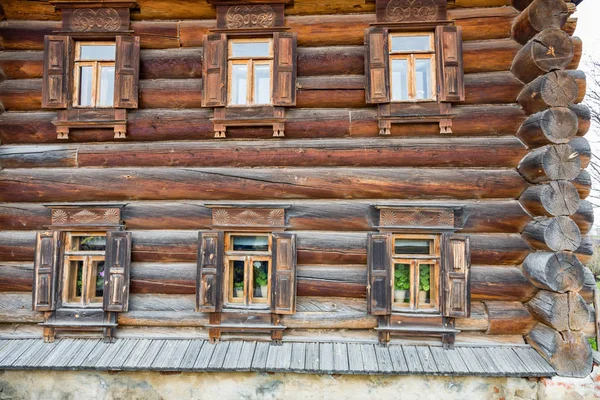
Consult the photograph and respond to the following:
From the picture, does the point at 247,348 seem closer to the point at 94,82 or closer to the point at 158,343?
the point at 158,343

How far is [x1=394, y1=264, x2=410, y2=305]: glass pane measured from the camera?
505 cm

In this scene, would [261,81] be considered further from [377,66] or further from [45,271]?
[45,271]

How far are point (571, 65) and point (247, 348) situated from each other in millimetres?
5972

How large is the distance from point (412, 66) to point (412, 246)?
257 cm

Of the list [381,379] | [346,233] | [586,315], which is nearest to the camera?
[586,315]

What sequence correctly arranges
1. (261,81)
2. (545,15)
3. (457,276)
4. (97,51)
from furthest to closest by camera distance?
(97,51), (261,81), (457,276), (545,15)

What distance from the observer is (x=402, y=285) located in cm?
505

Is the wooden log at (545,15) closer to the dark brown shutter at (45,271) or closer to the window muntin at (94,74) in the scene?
the window muntin at (94,74)

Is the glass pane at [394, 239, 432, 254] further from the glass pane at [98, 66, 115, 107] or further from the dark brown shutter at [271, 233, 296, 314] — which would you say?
the glass pane at [98, 66, 115, 107]

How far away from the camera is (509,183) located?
5.04 metres

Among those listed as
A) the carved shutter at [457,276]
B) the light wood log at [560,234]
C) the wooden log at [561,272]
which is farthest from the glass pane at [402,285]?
the light wood log at [560,234]

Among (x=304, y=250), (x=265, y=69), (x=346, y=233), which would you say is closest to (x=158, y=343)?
(x=304, y=250)

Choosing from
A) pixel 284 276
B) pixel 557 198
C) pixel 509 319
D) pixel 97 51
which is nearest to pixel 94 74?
pixel 97 51

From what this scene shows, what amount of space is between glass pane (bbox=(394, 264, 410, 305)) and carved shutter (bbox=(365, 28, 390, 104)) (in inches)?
94.0
